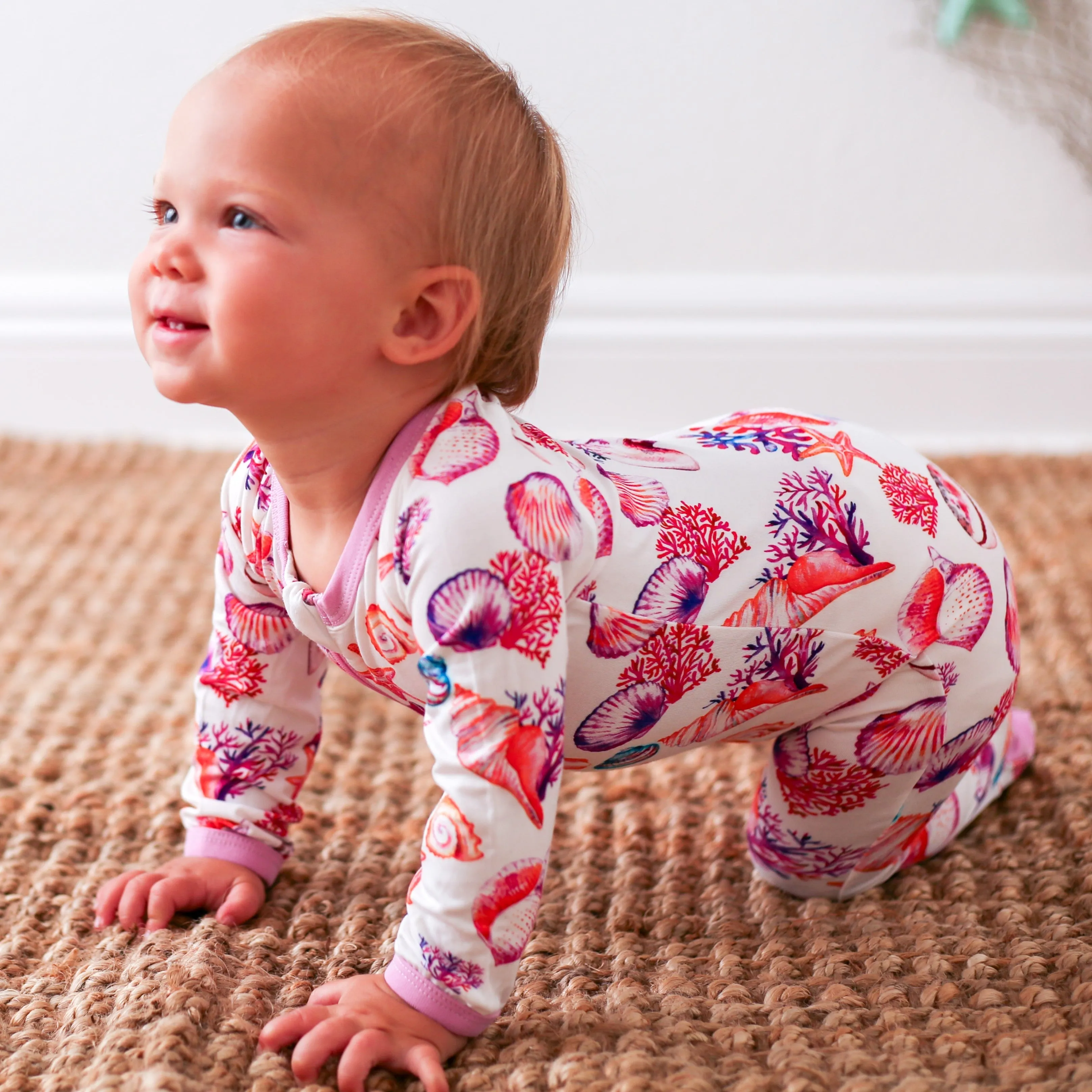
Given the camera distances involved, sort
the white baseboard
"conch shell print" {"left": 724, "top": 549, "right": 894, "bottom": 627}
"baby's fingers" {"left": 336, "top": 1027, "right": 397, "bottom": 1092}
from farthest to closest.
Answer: the white baseboard → "conch shell print" {"left": 724, "top": 549, "right": 894, "bottom": 627} → "baby's fingers" {"left": 336, "top": 1027, "right": 397, "bottom": 1092}

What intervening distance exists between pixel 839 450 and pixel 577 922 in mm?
293

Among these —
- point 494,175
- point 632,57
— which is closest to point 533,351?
point 494,175

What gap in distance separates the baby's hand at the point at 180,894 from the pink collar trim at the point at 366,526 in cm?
18

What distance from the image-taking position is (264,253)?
558mm

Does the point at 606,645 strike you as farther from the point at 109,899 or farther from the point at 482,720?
the point at 109,899

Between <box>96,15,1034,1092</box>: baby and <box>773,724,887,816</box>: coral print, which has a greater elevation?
<box>96,15,1034,1092</box>: baby

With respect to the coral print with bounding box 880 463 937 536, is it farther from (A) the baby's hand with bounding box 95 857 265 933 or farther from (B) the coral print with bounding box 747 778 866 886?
(A) the baby's hand with bounding box 95 857 265 933

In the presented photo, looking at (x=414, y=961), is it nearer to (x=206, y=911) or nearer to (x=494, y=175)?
(x=206, y=911)

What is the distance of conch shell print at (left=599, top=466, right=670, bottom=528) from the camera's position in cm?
64

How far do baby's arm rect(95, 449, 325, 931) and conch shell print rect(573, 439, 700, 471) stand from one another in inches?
7.1

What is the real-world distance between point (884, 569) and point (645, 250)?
1.08 metres

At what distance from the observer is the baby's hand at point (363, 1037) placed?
1.82 feet

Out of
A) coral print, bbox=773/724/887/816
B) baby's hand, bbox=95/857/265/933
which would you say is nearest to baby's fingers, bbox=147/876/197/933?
baby's hand, bbox=95/857/265/933

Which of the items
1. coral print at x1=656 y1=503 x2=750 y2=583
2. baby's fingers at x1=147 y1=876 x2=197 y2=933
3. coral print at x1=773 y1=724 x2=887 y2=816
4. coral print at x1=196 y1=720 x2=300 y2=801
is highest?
coral print at x1=656 y1=503 x2=750 y2=583
